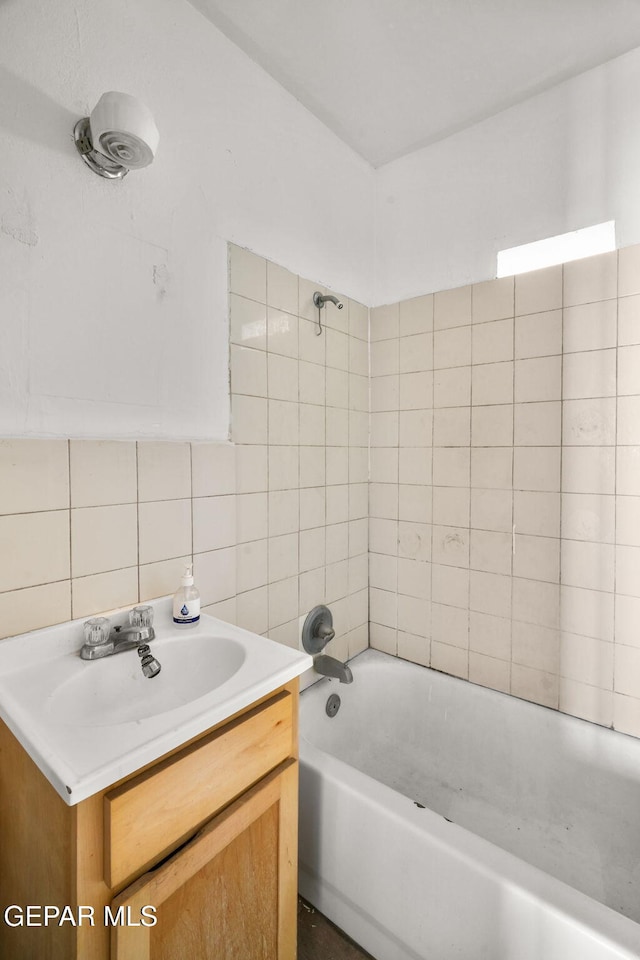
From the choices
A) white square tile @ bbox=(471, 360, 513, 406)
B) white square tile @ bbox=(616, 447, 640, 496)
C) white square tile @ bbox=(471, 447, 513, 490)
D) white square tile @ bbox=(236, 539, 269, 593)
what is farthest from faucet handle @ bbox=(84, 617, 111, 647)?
white square tile @ bbox=(616, 447, 640, 496)

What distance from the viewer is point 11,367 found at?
3.18 feet

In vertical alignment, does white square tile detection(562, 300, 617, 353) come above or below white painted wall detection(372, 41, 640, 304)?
below

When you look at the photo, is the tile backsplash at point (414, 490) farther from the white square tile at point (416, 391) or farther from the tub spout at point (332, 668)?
the tub spout at point (332, 668)

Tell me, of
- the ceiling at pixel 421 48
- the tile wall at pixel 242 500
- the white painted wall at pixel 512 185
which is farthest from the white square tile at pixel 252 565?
the ceiling at pixel 421 48

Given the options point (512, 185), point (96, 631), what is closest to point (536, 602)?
point (96, 631)

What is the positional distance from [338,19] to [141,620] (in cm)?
179

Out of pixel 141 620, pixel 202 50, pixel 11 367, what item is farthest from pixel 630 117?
pixel 141 620

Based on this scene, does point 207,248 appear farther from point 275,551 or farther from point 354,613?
point 354,613

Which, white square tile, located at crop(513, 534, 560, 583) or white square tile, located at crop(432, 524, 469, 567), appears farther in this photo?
white square tile, located at crop(432, 524, 469, 567)

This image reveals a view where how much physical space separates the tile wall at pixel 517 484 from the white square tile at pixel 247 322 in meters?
0.68

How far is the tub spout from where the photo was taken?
1.52 m

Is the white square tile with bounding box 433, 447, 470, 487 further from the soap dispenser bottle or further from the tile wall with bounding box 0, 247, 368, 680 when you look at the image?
the soap dispenser bottle

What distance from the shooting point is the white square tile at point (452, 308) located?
1.76m

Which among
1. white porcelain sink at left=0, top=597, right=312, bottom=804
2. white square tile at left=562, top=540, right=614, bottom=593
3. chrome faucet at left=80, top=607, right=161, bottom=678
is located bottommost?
white porcelain sink at left=0, top=597, right=312, bottom=804
